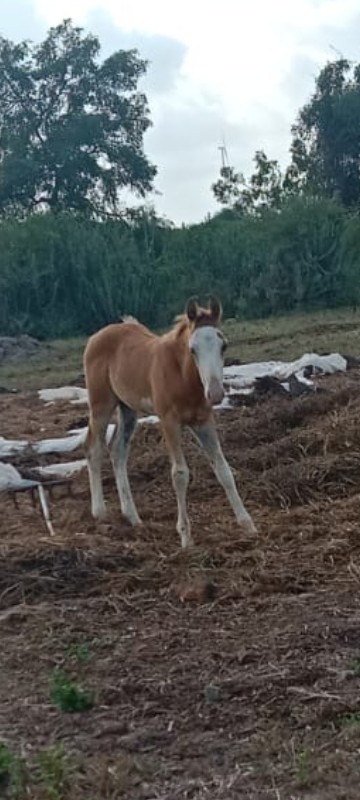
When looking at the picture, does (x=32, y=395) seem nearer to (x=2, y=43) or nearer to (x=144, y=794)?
(x=144, y=794)

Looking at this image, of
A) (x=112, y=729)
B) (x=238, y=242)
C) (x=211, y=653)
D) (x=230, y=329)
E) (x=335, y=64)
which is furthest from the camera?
(x=335, y=64)

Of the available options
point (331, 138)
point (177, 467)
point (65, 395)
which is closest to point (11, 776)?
point (177, 467)

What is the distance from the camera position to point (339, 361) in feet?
53.3

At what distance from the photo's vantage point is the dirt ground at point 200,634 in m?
4.15

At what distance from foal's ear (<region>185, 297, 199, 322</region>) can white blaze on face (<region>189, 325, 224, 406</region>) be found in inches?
4.9

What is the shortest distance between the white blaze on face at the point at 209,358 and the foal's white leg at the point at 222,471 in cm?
51

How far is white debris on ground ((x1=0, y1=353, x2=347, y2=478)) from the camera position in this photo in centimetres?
1166

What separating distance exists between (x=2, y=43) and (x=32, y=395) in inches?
1453

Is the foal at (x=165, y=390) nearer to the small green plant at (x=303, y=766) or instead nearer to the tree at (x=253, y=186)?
the small green plant at (x=303, y=766)

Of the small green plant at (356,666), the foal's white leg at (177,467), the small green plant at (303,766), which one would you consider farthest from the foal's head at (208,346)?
the small green plant at (303,766)

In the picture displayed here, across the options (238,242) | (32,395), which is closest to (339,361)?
(32,395)

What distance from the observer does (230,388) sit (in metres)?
15.0

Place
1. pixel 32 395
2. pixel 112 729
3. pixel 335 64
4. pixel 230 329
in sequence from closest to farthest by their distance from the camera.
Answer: pixel 112 729 < pixel 32 395 < pixel 230 329 < pixel 335 64

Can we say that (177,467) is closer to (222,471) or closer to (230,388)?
(222,471)
